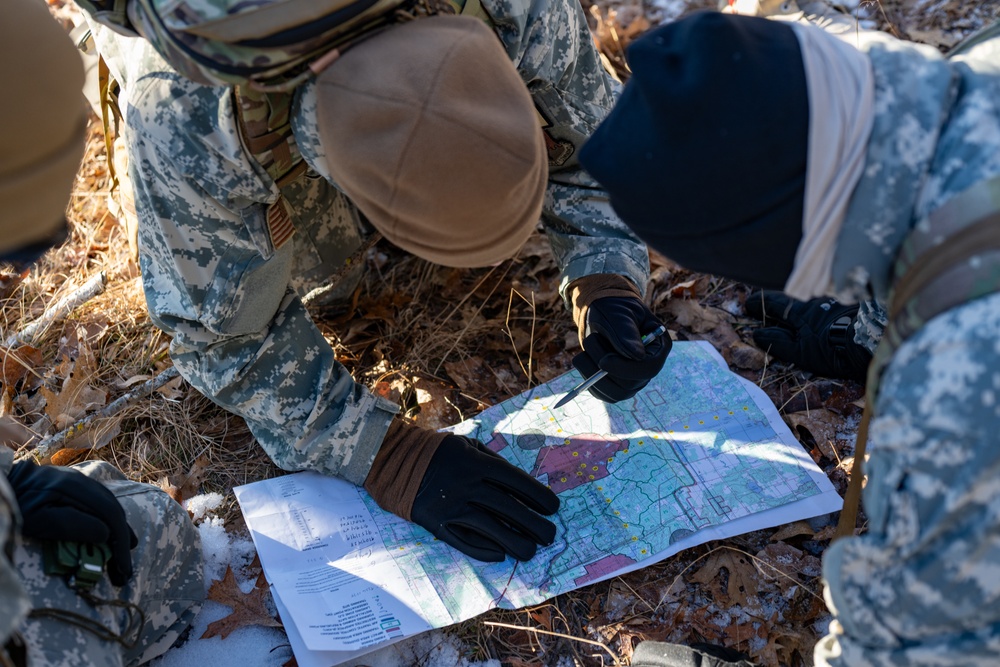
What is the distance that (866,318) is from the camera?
7.67 feet

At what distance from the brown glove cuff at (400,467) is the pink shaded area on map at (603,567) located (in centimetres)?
53

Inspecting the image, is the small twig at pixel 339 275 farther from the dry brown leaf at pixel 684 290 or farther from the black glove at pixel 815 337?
the black glove at pixel 815 337

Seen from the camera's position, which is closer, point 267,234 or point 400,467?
point 267,234

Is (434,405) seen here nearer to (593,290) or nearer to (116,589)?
(593,290)

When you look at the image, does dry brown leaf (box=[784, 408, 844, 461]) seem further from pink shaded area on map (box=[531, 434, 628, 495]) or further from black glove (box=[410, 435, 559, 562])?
black glove (box=[410, 435, 559, 562])

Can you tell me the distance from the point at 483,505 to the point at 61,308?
6.14 feet

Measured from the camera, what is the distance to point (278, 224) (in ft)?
7.18

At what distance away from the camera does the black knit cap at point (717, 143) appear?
1289 millimetres

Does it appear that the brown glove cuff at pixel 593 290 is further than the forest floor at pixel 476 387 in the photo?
Yes

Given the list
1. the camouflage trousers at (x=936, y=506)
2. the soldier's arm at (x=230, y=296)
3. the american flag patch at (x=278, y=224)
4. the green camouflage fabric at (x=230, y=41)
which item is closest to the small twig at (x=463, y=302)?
the soldier's arm at (x=230, y=296)

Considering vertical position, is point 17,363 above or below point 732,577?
above

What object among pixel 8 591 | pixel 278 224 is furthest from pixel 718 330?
pixel 8 591

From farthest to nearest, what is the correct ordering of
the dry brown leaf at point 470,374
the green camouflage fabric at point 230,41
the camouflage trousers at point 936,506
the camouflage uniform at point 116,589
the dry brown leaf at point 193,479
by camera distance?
the dry brown leaf at point 470,374
the dry brown leaf at point 193,479
the green camouflage fabric at point 230,41
the camouflage uniform at point 116,589
the camouflage trousers at point 936,506

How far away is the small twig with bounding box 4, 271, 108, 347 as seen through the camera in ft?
9.66
